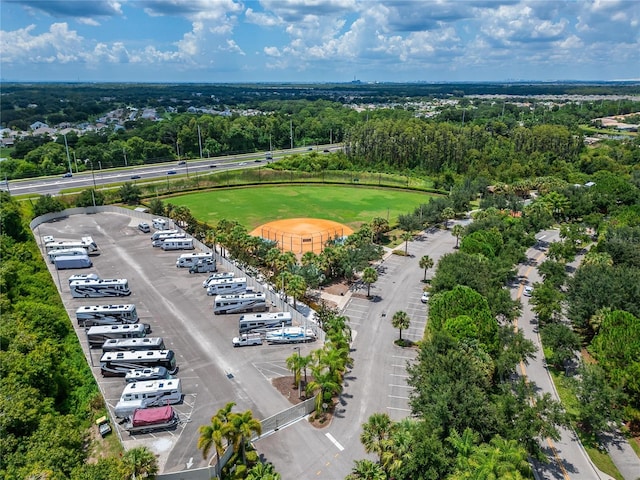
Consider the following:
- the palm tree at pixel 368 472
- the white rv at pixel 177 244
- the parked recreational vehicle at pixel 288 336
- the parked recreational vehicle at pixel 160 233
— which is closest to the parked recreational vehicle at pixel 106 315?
the parked recreational vehicle at pixel 288 336

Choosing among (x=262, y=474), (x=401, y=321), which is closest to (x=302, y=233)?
(x=401, y=321)

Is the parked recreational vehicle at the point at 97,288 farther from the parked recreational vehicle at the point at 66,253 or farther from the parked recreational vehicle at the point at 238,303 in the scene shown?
the parked recreational vehicle at the point at 238,303

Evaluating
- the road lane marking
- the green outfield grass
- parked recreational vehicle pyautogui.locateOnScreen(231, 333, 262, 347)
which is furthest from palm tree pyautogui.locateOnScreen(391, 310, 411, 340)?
the green outfield grass

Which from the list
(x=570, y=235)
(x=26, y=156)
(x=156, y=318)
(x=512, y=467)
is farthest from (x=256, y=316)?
(x=26, y=156)

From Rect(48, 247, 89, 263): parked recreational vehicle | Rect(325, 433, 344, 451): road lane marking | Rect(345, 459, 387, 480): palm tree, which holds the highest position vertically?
Rect(48, 247, 89, 263): parked recreational vehicle

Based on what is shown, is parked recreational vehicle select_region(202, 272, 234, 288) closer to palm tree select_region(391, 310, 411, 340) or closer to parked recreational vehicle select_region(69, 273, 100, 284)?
parked recreational vehicle select_region(69, 273, 100, 284)

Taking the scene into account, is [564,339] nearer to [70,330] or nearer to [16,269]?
[70,330]
